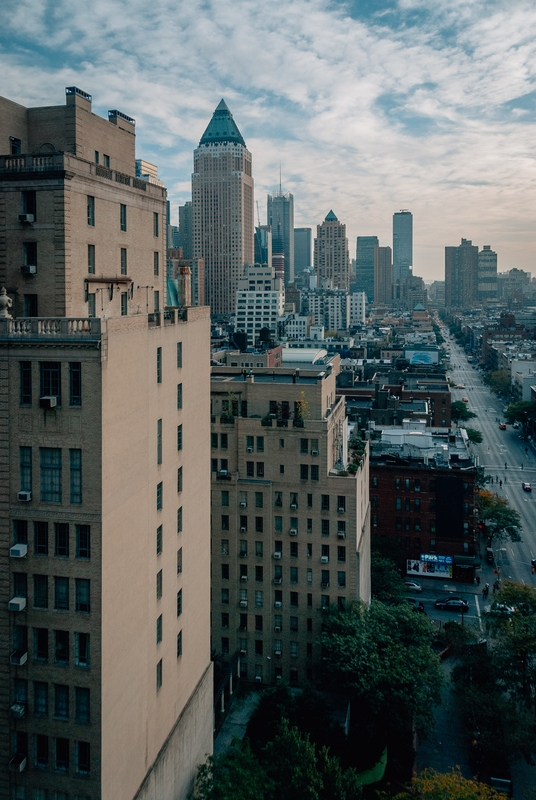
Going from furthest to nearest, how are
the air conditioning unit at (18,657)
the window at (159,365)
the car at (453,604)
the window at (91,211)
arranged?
the car at (453,604) → the window at (159,365) → the window at (91,211) → the air conditioning unit at (18,657)

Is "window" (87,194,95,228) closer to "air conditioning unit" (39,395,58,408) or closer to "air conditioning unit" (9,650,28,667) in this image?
"air conditioning unit" (39,395,58,408)

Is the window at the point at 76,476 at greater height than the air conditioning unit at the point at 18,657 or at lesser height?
greater

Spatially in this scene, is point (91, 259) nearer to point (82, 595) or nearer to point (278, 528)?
point (82, 595)

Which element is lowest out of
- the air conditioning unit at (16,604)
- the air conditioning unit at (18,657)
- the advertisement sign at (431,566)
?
the advertisement sign at (431,566)

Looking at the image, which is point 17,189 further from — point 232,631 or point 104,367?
point 232,631

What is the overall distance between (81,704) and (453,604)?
196 feet

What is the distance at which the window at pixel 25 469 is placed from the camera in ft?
88.2

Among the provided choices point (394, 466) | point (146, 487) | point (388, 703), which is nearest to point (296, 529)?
point (388, 703)

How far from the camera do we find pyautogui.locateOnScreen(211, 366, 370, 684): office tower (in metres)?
57.1

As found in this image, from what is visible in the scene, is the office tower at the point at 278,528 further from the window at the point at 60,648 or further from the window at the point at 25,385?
the window at the point at 25,385

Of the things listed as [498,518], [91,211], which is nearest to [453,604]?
[498,518]

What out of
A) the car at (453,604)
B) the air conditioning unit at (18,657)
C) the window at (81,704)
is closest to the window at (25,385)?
the air conditioning unit at (18,657)

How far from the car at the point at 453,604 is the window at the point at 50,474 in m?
62.0

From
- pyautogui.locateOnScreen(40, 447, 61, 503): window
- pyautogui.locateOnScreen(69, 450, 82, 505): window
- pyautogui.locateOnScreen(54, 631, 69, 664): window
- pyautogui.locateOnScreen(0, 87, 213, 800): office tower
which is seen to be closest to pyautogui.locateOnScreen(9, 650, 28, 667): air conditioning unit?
pyautogui.locateOnScreen(0, 87, 213, 800): office tower
